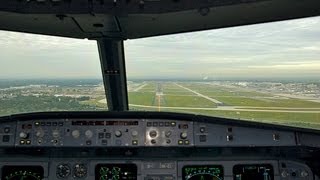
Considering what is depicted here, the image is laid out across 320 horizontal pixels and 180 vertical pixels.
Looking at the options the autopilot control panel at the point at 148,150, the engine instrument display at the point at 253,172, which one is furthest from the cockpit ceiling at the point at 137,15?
the engine instrument display at the point at 253,172

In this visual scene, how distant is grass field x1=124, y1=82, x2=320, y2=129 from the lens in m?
3.43

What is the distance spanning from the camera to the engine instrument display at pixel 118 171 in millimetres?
3439

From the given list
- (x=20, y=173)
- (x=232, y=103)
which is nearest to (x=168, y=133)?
(x=232, y=103)

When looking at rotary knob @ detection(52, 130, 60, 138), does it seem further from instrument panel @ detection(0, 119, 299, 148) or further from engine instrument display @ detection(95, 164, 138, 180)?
engine instrument display @ detection(95, 164, 138, 180)

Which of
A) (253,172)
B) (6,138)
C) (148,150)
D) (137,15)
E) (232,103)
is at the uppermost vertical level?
(137,15)

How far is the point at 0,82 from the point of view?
3.59m

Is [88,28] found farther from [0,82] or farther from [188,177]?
[188,177]

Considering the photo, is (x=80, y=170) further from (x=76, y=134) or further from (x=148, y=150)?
(x=148, y=150)

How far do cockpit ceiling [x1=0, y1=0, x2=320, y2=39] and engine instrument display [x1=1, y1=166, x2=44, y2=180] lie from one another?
4.05ft

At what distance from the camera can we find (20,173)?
3443mm

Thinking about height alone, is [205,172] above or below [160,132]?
below

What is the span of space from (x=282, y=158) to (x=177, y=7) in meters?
1.80

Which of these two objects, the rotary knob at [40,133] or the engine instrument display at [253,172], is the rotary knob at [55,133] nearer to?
the rotary knob at [40,133]

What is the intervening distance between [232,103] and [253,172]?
25.8 inches
